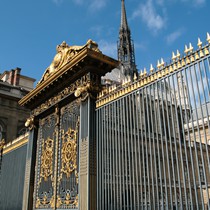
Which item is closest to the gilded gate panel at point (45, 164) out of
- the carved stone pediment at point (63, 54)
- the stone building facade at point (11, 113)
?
the carved stone pediment at point (63, 54)

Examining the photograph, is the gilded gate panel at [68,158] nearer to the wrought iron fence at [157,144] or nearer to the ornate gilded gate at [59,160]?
the ornate gilded gate at [59,160]

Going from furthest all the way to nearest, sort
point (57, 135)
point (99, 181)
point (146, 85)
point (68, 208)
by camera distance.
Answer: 1. point (57, 135)
2. point (68, 208)
3. point (99, 181)
4. point (146, 85)

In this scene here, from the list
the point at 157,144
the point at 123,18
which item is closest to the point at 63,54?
the point at 157,144

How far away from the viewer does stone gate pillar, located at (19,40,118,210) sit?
23.6 ft

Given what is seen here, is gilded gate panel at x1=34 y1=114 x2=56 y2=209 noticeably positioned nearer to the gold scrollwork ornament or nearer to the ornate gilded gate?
the ornate gilded gate

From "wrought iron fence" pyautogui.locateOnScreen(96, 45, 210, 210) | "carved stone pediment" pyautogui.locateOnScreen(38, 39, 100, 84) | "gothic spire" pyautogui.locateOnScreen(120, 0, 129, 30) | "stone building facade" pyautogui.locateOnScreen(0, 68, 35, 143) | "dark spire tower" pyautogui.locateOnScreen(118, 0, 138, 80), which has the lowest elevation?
"wrought iron fence" pyautogui.locateOnScreen(96, 45, 210, 210)

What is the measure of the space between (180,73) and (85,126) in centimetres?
305

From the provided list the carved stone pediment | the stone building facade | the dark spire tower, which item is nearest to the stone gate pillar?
the carved stone pediment

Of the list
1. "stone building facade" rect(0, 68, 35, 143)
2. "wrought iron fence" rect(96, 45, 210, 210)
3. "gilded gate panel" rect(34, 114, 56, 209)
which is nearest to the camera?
"wrought iron fence" rect(96, 45, 210, 210)

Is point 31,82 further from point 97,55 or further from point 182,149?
point 182,149

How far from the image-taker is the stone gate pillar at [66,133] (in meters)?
7.20

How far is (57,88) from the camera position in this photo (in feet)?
30.3

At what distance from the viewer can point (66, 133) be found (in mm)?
8414

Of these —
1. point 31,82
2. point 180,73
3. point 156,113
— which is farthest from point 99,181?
point 31,82
